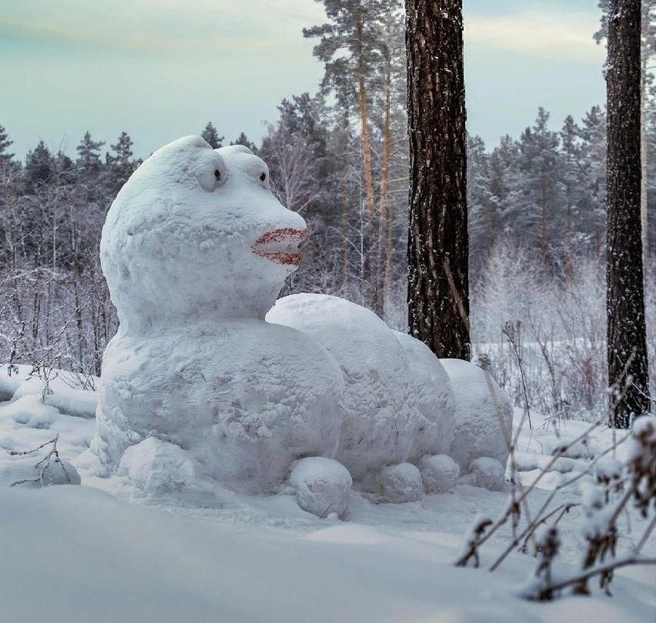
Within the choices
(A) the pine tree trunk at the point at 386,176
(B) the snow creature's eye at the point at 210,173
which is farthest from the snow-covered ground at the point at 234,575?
(A) the pine tree trunk at the point at 386,176

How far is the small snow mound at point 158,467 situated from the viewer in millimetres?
2678

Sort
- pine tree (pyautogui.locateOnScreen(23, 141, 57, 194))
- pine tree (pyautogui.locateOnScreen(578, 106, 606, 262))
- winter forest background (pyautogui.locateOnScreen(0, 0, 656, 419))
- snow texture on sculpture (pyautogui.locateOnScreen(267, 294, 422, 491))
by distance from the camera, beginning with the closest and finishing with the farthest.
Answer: snow texture on sculpture (pyautogui.locateOnScreen(267, 294, 422, 491)) → winter forest background (pyautogui.locateOnScreen(0, 0, 656, 419)) → pine tree (pyautogui.locateOnScreen(23, 141, 57, 194)) → pine tree (pyautogui.locateOnScreen(578, 106, 606, 262))

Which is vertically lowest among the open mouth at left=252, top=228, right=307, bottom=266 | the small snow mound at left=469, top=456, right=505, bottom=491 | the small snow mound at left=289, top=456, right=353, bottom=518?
the small snow mound at left=469, top=456, right=505, bottom=491

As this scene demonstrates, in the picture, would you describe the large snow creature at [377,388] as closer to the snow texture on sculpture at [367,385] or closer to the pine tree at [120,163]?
the snow texture on sculpture at [367,385]

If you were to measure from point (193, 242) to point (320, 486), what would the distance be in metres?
1.09

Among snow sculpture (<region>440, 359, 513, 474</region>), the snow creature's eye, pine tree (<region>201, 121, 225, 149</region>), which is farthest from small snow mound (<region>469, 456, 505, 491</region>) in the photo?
pine tree (<region>201, 121, 225, 149</region>)

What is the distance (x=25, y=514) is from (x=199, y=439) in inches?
43.8

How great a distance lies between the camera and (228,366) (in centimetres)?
283

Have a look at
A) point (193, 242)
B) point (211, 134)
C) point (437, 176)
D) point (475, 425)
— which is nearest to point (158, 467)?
point (193, 242)

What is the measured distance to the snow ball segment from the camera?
9.14 ft

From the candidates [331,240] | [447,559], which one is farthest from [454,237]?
[331,240]

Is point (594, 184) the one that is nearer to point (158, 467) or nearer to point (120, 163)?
point (120, 163)

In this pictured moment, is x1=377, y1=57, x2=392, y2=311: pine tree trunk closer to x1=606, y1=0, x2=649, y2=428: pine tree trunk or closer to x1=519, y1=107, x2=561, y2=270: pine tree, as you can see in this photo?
x1=606, y1=0, x2=649, y2=428: pine tree trunk

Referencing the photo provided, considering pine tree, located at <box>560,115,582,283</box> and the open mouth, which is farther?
pine tree, located at <box>560,115,582,283</box>
